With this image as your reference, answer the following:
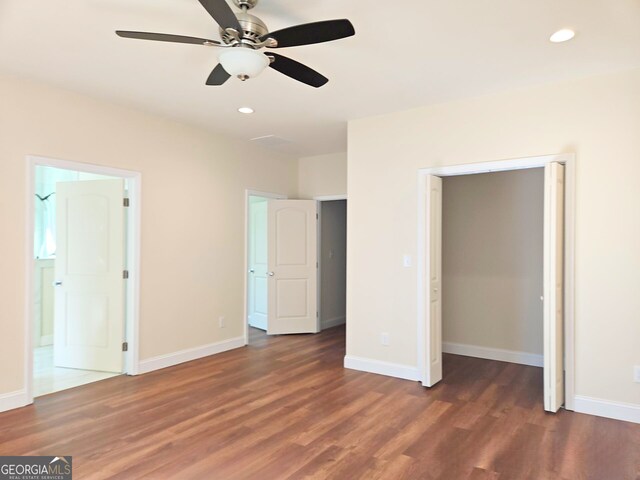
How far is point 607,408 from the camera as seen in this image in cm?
325

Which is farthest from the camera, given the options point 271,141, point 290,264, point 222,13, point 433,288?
point 290,264

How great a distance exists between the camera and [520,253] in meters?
4.75

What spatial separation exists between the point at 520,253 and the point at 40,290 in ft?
19.8

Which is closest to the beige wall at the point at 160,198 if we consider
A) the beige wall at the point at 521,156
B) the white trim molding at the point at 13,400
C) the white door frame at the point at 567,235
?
the white trim molding at the point at 13,400

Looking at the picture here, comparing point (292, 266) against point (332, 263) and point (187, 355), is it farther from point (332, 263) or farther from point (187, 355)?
point (187, 355)

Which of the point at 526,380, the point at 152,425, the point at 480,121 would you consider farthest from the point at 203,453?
the point at 480,121

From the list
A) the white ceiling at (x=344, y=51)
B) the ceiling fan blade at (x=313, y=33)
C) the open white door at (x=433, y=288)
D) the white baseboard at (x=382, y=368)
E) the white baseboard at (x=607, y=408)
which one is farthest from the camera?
the white baseboard at (x=382, y=368)

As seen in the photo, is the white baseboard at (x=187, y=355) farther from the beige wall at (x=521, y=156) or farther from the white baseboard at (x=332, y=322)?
the beige wall at (x=521, y=156)

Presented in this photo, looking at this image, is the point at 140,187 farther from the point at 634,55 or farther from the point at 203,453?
the point at 634,55

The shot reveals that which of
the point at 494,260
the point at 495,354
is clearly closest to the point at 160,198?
the point at 494,260

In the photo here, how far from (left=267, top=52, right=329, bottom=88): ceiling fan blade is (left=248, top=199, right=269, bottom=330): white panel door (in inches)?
155

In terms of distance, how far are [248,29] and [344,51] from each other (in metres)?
0.90

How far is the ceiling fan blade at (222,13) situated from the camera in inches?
72.6

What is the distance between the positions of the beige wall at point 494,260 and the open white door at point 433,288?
1162 mm
